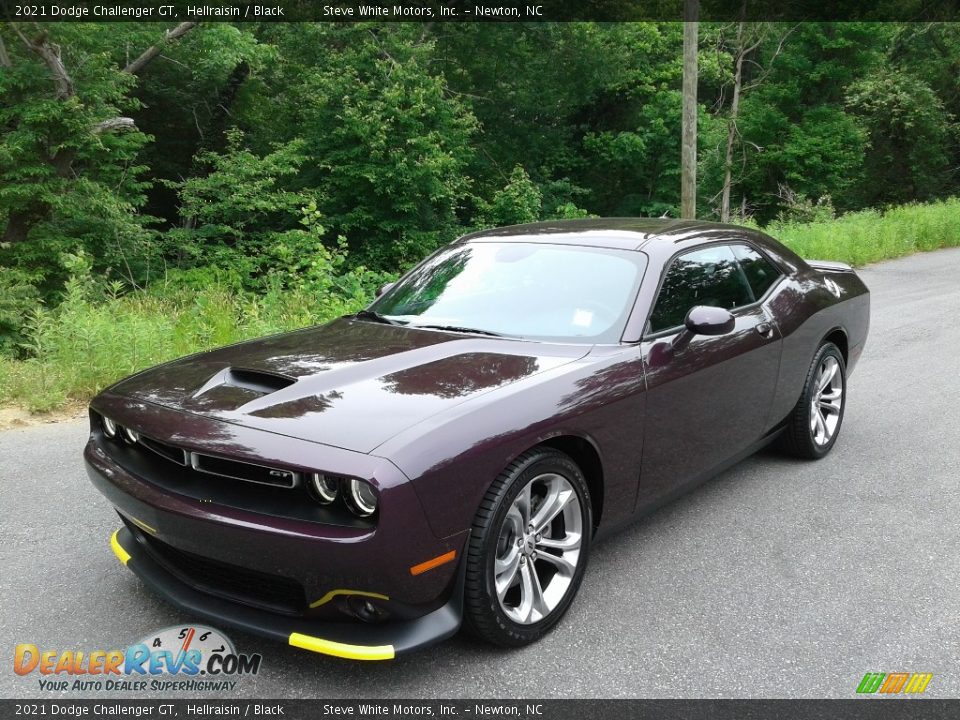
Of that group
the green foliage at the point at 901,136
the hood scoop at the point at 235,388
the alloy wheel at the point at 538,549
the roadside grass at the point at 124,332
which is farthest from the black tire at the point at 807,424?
the green foliage at the point at 901,136

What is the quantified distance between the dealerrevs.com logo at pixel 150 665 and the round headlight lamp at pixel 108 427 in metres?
0.81

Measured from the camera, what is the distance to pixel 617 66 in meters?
30.6

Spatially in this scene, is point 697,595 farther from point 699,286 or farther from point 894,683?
point 699,286

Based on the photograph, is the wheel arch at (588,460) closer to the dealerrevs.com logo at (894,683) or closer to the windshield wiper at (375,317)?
the dealerrevs.com logo at (894,683)

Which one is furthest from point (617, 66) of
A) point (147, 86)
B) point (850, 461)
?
point (850, 461)

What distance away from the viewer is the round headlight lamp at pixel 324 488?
2.56 metres

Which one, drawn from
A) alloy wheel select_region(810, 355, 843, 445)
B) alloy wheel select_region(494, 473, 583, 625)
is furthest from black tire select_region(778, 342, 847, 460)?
alloy wheel select_region(494, 473, 583, 625)

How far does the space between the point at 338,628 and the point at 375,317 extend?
1948 millimetres

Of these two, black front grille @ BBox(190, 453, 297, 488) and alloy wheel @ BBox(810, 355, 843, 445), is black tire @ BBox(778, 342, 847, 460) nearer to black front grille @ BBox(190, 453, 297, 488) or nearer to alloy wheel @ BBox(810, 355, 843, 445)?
alloy wheel @ BBox(810, 355, 843, 445)

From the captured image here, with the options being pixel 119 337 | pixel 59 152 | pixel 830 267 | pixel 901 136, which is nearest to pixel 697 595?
pixel 830 267

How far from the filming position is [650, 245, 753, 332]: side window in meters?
3.78

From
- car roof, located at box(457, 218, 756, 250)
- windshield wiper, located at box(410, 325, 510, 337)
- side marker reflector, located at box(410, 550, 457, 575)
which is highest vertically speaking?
car roof, located at box(457, 218, 756, 250)

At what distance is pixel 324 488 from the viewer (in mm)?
2566

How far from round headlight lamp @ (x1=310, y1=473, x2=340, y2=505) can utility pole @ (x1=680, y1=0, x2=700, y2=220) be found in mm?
14048
